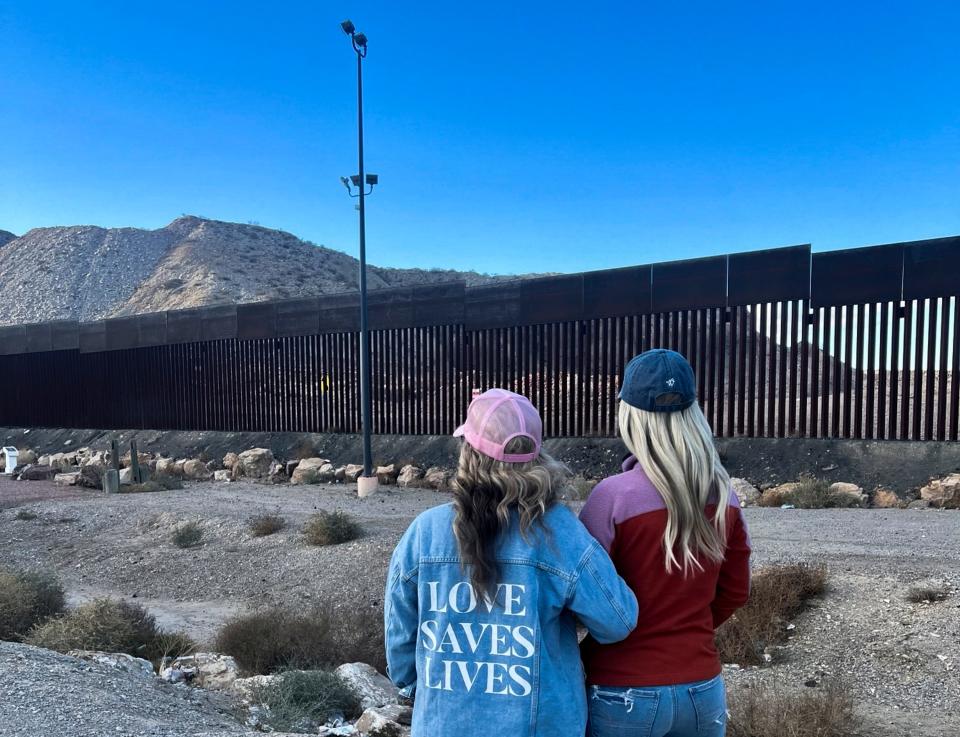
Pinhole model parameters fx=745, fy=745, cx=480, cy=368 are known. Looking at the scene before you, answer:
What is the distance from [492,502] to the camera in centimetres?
197

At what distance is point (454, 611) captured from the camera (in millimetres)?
1975

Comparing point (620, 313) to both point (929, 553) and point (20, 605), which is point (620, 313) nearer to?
point (929, 553)

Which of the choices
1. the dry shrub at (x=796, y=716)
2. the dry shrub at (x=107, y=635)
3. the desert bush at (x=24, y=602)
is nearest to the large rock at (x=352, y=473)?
the desert bush at (x=24, y=602)

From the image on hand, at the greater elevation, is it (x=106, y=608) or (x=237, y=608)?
(x=106, y=608)

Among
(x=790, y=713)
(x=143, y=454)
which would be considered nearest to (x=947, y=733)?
(x=790, y=713)

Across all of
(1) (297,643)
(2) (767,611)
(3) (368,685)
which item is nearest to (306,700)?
(3) (368,685)

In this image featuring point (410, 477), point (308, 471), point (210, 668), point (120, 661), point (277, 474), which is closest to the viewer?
point (120, 661)

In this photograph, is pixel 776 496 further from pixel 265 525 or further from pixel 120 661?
pixel 120 661

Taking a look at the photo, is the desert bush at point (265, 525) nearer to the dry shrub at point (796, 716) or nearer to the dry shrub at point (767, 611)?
the dry shrub at point (767, 611)

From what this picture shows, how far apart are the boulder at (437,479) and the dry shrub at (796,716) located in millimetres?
12364

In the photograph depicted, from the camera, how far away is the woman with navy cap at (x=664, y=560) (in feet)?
6.43

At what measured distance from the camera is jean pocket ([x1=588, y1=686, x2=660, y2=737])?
1.93 m

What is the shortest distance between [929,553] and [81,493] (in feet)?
55.5

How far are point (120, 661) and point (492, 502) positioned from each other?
5430 millimetres
